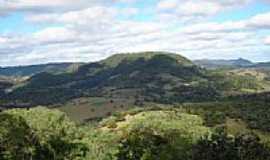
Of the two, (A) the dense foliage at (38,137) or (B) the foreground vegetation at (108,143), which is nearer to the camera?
(B) the foreground vegetation at (108,143)

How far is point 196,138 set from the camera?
483 ft

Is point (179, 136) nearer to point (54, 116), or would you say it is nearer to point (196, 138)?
point (196, 138)

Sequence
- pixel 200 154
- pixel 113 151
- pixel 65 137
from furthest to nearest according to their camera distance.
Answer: pixel 113 151, pixel 65 137, pixel 200 154

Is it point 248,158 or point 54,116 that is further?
point 54,116

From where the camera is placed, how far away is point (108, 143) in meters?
156

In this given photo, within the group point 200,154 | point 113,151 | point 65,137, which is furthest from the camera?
point 113,151

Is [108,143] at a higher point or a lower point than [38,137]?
lower

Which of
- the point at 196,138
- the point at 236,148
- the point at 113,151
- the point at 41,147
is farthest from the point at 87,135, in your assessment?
the point at 236,148

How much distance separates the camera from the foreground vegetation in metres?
129

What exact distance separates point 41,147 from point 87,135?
72.6ft

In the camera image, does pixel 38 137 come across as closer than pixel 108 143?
Yes

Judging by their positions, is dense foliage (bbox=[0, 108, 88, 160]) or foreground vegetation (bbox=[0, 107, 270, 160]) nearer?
foreground vegetation (bbox=[0, 107, 270, 160])

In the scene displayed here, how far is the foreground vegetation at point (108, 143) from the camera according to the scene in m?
129

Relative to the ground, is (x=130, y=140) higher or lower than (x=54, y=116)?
lower
